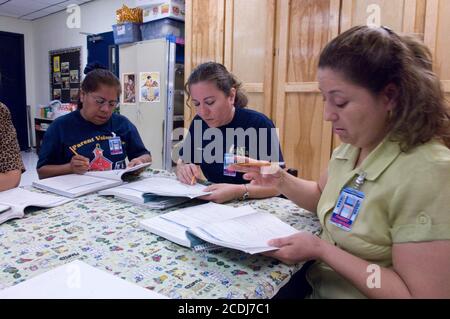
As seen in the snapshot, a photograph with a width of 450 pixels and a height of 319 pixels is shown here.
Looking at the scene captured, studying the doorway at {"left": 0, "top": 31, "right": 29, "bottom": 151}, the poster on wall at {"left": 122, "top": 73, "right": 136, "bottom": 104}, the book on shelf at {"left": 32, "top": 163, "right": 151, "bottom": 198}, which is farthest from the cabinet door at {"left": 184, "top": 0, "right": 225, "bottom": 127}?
the doorway at {"left": 0, "top": 31, "right": 29, "bottom": 151}

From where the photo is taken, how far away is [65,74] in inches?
231

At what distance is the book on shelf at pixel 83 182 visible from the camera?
1.32 m

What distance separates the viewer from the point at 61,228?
3.24 feet

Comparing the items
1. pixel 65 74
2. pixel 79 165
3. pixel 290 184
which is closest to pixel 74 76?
pixel 65 74

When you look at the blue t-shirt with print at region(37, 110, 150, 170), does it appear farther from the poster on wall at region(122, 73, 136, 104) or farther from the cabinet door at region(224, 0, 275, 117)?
the poster on wall at region(122, 73, 136, 104)

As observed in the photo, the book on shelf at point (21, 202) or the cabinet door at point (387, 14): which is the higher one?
the cabinet door at point (387, 14)

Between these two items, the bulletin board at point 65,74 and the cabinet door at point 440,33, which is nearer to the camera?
the cabinet door at point 440,33

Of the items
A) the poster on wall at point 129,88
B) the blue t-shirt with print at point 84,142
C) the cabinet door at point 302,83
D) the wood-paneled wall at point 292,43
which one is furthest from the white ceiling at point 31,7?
the blue t-shirt with print at point 84,142

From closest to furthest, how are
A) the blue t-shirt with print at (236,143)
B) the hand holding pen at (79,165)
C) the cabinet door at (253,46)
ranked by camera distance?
1. the hand holding pen at (79,165)
2. the blue t-shirt with print at (236,143)
3. the cabinet door at (253,46)

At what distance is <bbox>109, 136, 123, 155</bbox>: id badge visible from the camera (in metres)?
2.02

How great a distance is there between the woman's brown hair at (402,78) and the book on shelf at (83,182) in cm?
97

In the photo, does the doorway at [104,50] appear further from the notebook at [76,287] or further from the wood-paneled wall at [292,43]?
the notebook at [76,287]

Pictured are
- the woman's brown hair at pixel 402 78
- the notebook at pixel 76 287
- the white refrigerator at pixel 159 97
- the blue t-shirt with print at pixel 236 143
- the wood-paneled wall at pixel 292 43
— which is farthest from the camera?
the white refrigerator at pixel 159 97

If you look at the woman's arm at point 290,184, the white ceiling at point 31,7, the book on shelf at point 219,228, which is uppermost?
the white ceiling at point 31,7
